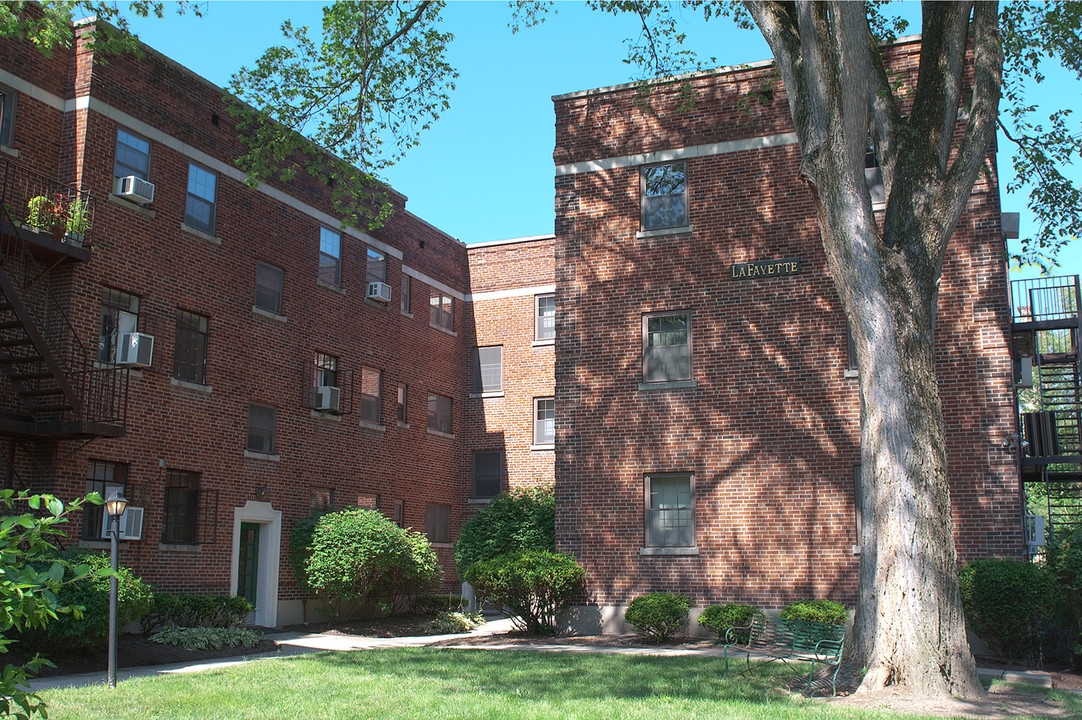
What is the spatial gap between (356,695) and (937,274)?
883 centimetres

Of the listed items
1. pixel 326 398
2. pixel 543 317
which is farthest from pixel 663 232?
pixel 543 317

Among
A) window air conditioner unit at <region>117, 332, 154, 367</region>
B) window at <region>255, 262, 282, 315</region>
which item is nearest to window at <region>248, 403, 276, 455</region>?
window at <region>255, 262, 282, 315</region>

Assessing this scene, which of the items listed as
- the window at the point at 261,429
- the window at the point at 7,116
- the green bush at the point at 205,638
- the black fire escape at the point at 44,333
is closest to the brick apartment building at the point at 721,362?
the green bush at the point at 205,638

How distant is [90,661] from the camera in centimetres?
1430

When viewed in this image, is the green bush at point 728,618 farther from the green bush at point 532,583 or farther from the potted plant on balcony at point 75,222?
the potted plant on balcony at point 75,222

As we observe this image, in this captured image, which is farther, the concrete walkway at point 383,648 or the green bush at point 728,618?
the green bush at point 728,618

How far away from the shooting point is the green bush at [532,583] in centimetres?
1800

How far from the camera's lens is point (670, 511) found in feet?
61.1

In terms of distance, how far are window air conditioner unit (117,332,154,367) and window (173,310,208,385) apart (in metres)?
1.72

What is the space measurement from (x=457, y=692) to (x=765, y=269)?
10900mm

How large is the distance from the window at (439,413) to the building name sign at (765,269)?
13051 mm

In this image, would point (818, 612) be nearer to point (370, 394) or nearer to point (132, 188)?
point (370, 394)

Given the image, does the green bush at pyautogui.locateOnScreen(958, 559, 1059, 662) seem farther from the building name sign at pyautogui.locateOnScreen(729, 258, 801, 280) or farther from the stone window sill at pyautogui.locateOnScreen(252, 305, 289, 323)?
the stone window sill at pyautogui.locateOnScreen(252, 305, 289, 323)

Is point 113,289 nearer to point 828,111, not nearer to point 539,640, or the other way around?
point 539,640
